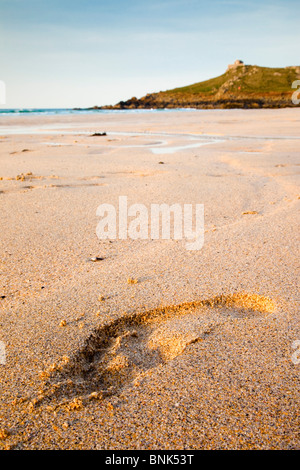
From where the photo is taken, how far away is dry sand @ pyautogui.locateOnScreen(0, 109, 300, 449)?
0.95m

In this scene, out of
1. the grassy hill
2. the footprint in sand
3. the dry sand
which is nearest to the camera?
the dry sand

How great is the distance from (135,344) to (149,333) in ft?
0.29

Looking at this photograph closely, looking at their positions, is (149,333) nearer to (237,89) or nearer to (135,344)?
(135,344)

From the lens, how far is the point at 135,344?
1326 mm

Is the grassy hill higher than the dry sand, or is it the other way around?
the grassy hill

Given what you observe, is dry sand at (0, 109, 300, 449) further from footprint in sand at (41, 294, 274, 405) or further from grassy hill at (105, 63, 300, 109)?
grassy hill at (105, 63, 300, 109)

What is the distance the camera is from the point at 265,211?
2799 mm

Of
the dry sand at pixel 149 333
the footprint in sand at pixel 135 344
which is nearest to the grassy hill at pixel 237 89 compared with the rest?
the dry sand at pixel 149 333

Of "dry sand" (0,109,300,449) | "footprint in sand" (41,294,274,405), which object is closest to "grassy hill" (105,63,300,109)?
"dry sand" (0,109,300,449)

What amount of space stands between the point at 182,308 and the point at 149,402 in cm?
54

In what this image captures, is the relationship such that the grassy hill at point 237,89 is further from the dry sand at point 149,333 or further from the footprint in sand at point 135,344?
the footprint in sand at point 135,344

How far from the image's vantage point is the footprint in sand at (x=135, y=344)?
1.10 meters
